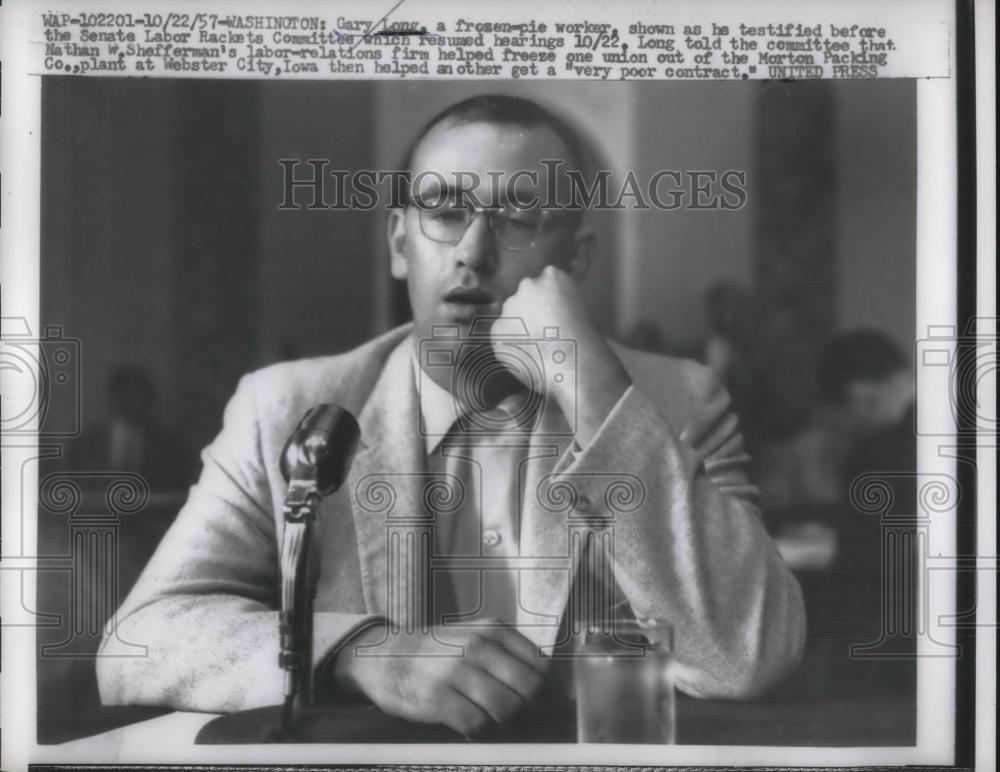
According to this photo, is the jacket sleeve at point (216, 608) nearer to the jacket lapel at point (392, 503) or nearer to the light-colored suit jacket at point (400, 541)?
the light-colored suit jacket at point (400, 541)

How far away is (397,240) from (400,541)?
1311 millimetres

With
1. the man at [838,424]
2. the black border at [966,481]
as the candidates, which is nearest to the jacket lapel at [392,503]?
the man at [838,424]

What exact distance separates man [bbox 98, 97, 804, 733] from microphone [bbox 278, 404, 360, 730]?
0.16ft

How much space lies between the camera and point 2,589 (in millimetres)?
4855

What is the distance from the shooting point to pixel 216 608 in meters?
4.74

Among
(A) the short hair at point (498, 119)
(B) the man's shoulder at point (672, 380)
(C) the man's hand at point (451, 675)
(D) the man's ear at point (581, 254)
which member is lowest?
(C) the man's hand at point (451, 675)

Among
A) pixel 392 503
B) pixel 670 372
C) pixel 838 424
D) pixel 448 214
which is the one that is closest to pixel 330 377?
pixel 392 503

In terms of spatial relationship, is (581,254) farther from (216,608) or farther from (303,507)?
(216,608)

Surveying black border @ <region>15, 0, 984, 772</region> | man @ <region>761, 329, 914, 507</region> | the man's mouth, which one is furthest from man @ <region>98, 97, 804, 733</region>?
black border @ <region>15, 0, 984, 772</region>

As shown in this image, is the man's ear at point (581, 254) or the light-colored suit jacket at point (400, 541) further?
the man's ear at point (581, 254)

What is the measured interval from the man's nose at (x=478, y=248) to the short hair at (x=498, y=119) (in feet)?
1.03

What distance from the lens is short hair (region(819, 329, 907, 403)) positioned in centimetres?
484

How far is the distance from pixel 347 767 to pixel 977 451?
10.1 feet

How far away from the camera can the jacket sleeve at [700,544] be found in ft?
15.5
